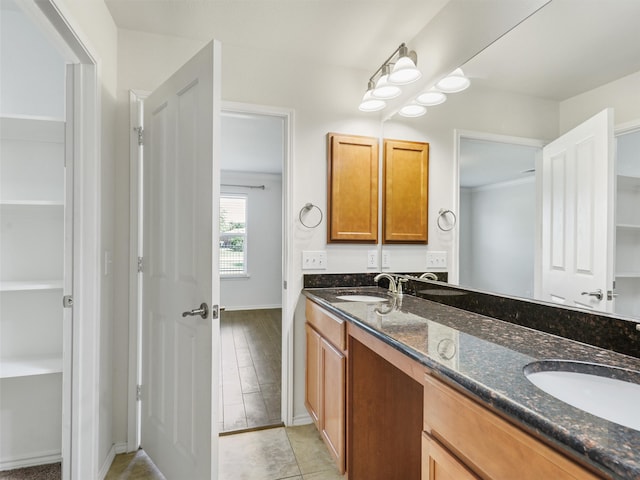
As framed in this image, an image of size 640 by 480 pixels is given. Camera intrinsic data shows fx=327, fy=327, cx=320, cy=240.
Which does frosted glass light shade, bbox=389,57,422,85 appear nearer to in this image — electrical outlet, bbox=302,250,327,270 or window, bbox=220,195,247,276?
electrical outlet, bbox=302,250,327,270

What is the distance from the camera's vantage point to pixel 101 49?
168cm

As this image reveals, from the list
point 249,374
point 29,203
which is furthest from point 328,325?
point 249,374

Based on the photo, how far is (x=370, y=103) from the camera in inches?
86.3

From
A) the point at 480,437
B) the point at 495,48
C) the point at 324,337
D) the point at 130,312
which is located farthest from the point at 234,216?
the point at 480,437

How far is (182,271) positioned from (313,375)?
41.4 inches

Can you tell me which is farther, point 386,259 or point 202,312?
point 386,259

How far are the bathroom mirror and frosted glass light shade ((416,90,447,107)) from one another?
0.14 feet

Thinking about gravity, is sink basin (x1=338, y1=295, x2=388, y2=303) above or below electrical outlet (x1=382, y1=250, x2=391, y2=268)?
below

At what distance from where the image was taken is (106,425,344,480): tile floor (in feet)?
5.63

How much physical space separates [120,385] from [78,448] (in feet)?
1.35

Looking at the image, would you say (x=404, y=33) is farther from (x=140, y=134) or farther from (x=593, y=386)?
(x=593, y=386)

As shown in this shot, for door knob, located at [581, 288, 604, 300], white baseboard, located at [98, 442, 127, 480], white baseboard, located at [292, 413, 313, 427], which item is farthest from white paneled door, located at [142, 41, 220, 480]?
door knob, located at [581, 288, 604, 300]

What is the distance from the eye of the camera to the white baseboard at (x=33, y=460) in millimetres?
1727

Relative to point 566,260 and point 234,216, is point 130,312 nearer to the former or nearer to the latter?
point 566,260
